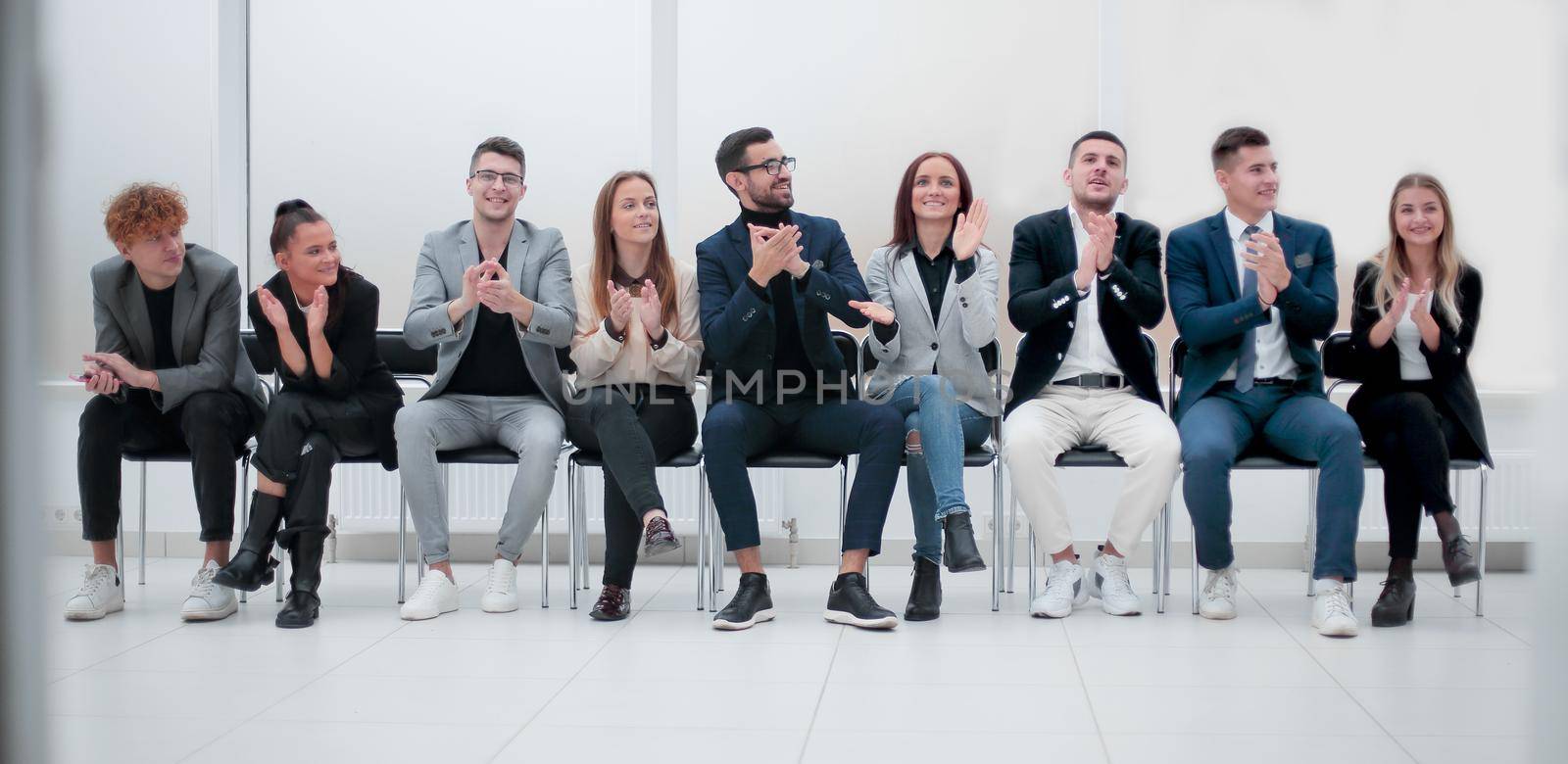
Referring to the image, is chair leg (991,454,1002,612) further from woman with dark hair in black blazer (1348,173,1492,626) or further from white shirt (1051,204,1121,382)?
woman with dark hair in black blazer (1348,173,1492,626)

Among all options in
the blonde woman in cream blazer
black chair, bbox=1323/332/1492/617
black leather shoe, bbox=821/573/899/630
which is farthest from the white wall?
black leather shoe, bbox=821/573/899/630

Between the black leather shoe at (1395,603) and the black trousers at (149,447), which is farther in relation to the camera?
the black trousers at (149,447)

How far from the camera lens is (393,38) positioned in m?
4.53

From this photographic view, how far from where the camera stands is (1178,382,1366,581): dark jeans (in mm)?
3133

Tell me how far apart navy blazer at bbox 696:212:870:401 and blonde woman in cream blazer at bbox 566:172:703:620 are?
117 millimetres

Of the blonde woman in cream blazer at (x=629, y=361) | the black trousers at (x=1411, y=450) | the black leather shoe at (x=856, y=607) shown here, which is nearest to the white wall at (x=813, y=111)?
the black trousers at (x=1411, y=450)

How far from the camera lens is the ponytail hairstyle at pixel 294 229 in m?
3.38

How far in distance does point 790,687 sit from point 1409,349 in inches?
77.2

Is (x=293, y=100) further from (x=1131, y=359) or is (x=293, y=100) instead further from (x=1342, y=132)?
(x=1342, y=132)

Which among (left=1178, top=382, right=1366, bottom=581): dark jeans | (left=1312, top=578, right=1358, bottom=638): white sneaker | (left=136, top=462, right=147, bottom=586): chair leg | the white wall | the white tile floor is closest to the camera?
the white tile floor

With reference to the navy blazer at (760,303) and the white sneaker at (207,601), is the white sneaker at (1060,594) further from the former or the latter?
the white sneaker at (207,601)

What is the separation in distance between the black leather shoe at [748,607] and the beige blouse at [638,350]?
582mm

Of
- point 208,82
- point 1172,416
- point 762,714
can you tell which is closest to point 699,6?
point 208,82

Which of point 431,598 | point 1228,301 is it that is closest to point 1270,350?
point 1228,301
